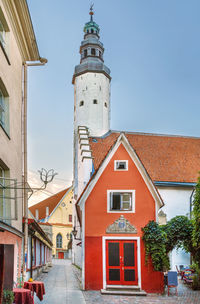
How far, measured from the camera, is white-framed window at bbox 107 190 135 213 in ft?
64.4

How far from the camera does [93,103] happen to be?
136 ft

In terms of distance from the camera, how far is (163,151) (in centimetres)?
3381

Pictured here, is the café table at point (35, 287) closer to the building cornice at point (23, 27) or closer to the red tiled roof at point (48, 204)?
the building cornice at point (23, 27)

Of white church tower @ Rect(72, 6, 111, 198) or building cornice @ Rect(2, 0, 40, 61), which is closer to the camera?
building cornice @ Rect(2, 0, 40, 61)

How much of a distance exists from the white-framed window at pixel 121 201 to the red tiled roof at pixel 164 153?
9.49 meters

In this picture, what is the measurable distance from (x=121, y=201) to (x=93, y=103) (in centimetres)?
2298

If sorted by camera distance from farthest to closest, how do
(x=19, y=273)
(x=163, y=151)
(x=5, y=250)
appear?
(x=163, y=151)
(x=19, y=273)
(x=5, y=250)

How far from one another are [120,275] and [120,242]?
158cm

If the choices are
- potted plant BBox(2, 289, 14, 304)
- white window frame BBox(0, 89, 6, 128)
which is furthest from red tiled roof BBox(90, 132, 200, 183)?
potted plant BBox(2, 289, 14, 304)

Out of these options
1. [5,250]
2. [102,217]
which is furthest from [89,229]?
[5,250]

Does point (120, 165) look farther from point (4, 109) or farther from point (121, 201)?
point (4, 109)

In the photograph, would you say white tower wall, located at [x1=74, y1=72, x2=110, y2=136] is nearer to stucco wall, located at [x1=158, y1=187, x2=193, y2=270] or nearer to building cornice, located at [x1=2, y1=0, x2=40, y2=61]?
stucco wall, located at [x1=158, y1=187, x2=193, y2=270]

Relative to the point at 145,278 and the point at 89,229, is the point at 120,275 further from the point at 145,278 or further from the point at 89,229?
the point at 89,229

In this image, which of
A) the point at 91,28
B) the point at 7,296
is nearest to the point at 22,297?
the point at 7,296
